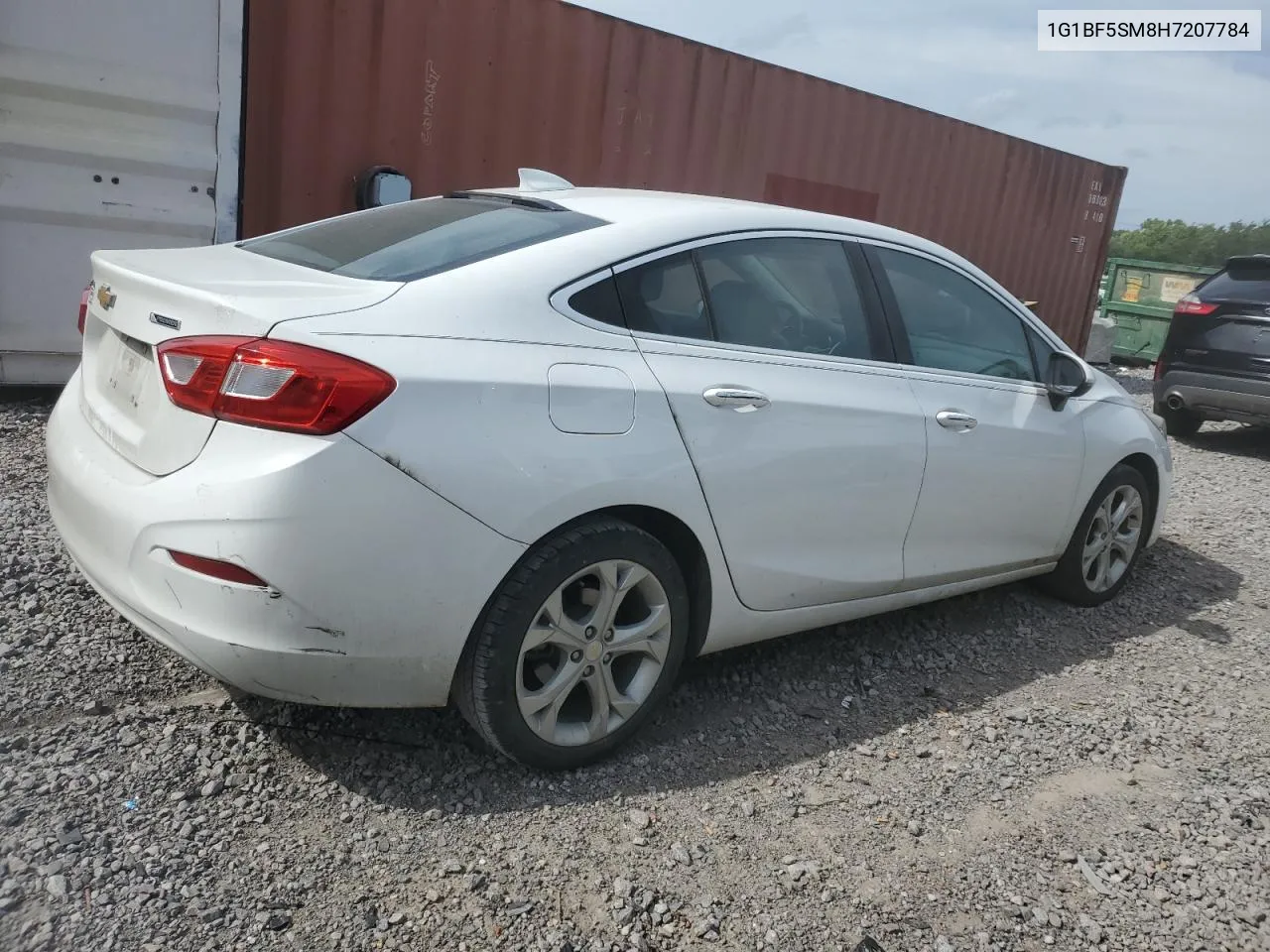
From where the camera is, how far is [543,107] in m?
6.77

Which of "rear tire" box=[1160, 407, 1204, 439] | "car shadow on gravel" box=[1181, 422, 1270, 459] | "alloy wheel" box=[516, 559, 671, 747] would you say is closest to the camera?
"alloy wheel" box=[516, 559, 671, 747]

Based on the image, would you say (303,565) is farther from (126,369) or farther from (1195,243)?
(1195,243)

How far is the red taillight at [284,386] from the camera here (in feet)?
6.81

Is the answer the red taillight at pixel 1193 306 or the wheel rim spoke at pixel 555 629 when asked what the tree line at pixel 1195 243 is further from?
the wheel rim spoke at pixel 555 629

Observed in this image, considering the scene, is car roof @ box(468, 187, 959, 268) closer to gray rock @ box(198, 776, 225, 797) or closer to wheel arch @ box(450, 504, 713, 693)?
wheel arch @ box(450, 504, 713, 693)

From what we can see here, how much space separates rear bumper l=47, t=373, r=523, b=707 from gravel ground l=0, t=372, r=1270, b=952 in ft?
1.15

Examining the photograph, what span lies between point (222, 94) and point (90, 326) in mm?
2980

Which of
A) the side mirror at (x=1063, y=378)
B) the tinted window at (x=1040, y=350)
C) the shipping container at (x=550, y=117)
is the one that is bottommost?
the side mirror at (x=1063, y=378)

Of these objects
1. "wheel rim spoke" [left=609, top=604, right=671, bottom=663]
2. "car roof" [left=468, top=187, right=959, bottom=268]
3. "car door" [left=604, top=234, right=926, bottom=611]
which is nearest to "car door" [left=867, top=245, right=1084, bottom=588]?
"car door" [left=604, top=234, right=926, bottom=611]

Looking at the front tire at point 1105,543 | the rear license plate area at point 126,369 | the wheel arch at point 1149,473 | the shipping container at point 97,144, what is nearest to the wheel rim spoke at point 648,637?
the rear license plate area at point 126,369

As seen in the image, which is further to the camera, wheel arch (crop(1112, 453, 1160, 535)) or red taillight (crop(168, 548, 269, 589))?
wheel arch (crop(1112, 453, 1160, 535))

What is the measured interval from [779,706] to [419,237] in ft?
5.73

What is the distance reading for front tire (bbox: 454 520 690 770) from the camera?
7.72 feet

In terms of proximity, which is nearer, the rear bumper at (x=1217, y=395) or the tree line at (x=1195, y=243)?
the rear bumper at (x=1217, y=395)
